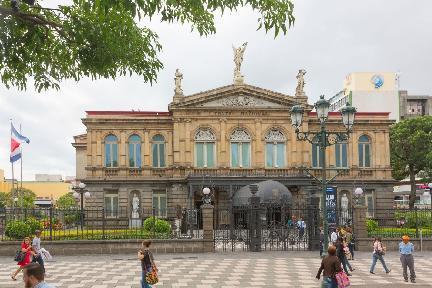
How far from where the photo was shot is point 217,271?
74.3 ft

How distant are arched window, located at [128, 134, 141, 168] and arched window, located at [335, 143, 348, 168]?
16.5 m

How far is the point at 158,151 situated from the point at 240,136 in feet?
22.4

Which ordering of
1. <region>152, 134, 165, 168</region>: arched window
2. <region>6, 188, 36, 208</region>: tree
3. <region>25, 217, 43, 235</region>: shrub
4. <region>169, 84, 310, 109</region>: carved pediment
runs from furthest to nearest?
1. <region>6, 188, 36, 208</region>: tree
2. <region>152, 134, 165, 168</region>: arched window
3. <region>169, 84, 310, 109</region>: carved pediment
4. <region>25, 217, 43, 235</region>: shrub

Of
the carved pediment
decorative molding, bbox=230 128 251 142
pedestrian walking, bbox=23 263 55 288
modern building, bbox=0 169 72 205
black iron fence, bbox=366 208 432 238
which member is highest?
the carved pediment

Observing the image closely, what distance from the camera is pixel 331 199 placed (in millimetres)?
46156

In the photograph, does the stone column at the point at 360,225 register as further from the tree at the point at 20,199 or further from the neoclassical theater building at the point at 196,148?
the tree at the point at 20,199

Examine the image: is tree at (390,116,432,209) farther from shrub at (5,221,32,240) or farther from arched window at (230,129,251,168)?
shrub at (5,221,32,240)

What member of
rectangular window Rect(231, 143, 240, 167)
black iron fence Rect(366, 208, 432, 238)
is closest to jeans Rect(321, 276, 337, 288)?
black iron fence Rect(366, 208, 432, 238)

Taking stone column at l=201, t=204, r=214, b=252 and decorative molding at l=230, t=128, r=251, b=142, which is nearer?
stone column at l=201, t=204, r=214, b=252

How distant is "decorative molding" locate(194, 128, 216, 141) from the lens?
168 feet

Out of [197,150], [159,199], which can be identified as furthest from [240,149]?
[159,199]

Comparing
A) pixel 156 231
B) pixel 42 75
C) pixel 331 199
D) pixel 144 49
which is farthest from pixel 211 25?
pixel 331 199

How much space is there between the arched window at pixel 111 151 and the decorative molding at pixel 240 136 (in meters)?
9.55

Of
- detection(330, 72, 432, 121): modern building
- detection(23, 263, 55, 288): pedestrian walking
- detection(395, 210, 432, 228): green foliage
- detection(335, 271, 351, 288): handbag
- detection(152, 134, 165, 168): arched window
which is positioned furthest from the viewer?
detection(330, 72, 432, 121): modern building
